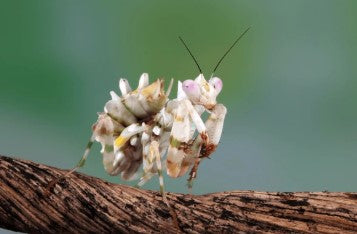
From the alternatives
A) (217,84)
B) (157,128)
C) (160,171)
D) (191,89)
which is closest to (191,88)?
(191,89)

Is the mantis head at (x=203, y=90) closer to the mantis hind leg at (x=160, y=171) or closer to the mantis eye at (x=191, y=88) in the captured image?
the mantis eye at (x=191, y=88)

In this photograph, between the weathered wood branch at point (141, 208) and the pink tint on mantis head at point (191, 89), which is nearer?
the weathered wood branch at point (141, 208)

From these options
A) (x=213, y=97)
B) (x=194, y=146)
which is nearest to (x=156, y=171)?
(x=194, y=146)

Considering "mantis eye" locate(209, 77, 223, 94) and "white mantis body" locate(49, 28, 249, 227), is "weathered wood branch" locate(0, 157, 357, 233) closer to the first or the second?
"white mantis body" locate(49, 28, 249, 227)

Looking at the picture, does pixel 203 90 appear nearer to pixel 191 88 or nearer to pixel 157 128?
pixel 191 88

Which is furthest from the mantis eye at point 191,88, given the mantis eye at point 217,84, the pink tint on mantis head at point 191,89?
the mantis eye at point 217,84

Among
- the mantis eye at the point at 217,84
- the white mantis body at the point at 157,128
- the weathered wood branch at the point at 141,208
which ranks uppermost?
the mantis eye at the point at 217,84

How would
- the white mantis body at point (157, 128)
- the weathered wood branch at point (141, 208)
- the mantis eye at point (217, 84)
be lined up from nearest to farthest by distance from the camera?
the weathered wood branch at point (141, 208) < the white mantis body at point (157, 128) < the mantis eye at point (217, 84)
